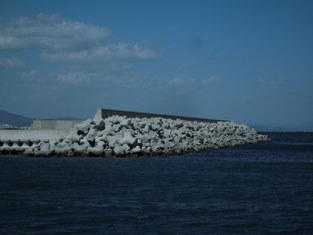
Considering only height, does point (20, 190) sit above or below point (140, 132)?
below

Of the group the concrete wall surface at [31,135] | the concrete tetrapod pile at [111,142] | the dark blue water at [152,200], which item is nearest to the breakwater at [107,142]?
the concrete tetrapod pile at [111,142]

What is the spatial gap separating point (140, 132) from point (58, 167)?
768 cm

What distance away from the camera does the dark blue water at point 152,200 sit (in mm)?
8156

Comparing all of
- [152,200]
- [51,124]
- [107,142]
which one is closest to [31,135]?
[51,124]

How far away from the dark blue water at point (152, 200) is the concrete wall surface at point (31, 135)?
23.1 ft

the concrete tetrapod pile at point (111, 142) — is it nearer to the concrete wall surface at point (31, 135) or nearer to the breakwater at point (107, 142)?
the breakwater at point (107, 142)

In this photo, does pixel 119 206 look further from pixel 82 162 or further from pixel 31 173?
pixel 82 162

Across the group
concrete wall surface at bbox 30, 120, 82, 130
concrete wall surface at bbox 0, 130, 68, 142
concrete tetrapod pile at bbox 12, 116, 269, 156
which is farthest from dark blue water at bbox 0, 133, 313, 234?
concrete wall surface at bbox 30, 120, 82, 130

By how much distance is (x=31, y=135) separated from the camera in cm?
2438

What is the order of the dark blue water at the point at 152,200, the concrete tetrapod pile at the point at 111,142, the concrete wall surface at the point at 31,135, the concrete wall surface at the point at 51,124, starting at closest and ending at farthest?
the dark blue water at the point at 152,200 < the concrete tetrapod pile at the point at 111,142 < the concrete wall surface at the point at 31,135 < the concrete wall surface at the point at 51,124

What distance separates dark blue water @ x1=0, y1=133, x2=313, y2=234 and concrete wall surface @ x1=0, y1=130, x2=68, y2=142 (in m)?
7.04

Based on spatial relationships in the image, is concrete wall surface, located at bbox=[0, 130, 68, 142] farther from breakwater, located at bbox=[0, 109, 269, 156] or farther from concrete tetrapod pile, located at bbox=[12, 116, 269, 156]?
concrete tetrapod pile, located at bbox=[12, 116, 269, 156]

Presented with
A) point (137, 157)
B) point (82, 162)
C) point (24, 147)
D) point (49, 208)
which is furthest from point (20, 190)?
point (24, 147)

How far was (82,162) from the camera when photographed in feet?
64.3
